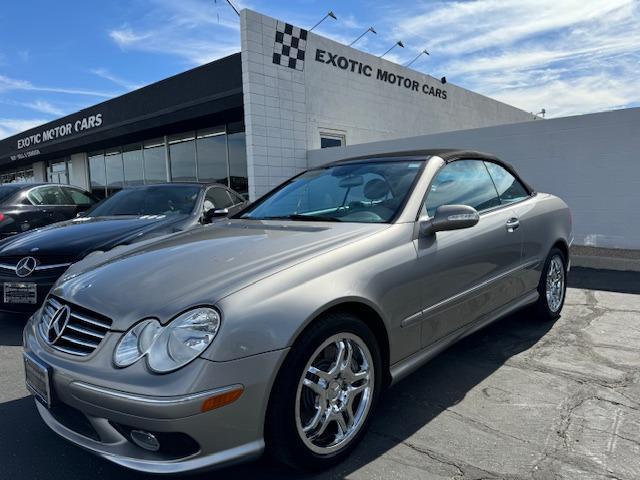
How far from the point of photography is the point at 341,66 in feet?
38.6

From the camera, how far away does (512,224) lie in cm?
364

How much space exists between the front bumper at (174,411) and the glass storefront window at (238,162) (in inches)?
430

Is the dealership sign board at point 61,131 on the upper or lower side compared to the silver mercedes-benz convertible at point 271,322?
upper

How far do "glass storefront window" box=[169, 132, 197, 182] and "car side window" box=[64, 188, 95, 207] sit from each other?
6.02 metres

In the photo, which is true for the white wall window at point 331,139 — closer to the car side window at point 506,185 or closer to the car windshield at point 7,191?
the car windshield at point 7,191

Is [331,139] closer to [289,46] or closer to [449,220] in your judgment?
[289,46]

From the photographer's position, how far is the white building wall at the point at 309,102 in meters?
9.92

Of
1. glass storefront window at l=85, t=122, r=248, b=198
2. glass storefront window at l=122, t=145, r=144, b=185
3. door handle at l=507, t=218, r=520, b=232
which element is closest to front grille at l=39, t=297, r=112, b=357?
door handle at l=507, t=218, r=520, b=232

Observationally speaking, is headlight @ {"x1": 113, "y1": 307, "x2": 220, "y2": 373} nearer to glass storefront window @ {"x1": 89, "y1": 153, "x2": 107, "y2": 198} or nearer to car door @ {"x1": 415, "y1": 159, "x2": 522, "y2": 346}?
car door @ {"x1": 415, "y1": 159, "x2": 522, "y2": 346}

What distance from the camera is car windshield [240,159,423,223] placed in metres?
3.03

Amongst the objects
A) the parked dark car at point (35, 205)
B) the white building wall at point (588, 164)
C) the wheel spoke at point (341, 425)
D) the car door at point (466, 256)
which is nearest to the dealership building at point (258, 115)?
the parked dark car at point (35, 205)

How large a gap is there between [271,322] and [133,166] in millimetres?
16555

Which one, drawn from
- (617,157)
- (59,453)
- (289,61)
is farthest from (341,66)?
(59,453)

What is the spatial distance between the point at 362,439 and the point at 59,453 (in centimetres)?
157
